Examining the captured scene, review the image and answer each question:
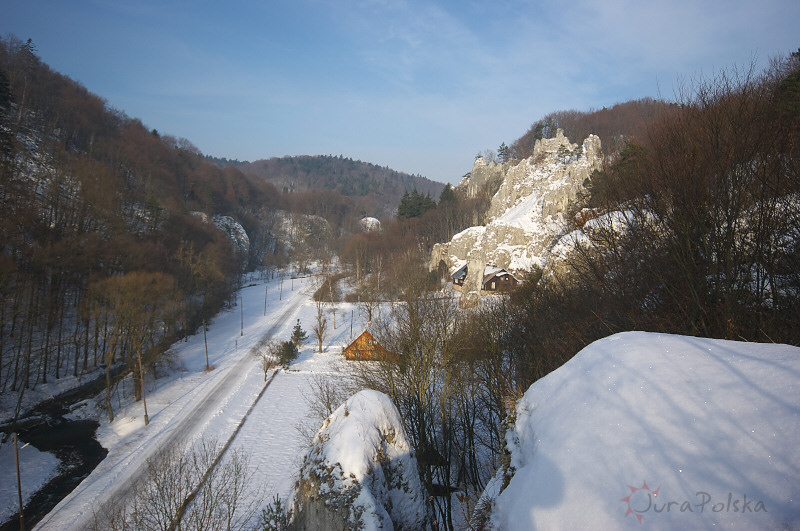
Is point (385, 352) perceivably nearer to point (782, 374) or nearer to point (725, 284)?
Result: point (725, 284)

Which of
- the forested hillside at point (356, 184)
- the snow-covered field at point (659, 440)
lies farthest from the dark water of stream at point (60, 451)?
the forested hillside at point (356, 184)

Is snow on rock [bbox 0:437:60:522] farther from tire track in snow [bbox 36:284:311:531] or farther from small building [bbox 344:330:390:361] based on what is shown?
small building [bbox 344:330:390:361]

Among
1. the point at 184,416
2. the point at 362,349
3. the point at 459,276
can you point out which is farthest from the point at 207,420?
the point at 459,276

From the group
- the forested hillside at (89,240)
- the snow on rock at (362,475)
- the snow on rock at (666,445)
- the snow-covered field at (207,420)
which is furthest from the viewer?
the forested hillside at (89,240)

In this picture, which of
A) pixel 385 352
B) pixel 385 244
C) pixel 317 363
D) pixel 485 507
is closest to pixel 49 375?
pixel 317 363

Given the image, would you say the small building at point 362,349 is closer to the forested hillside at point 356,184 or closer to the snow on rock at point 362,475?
the snow on rock at point 362,475
